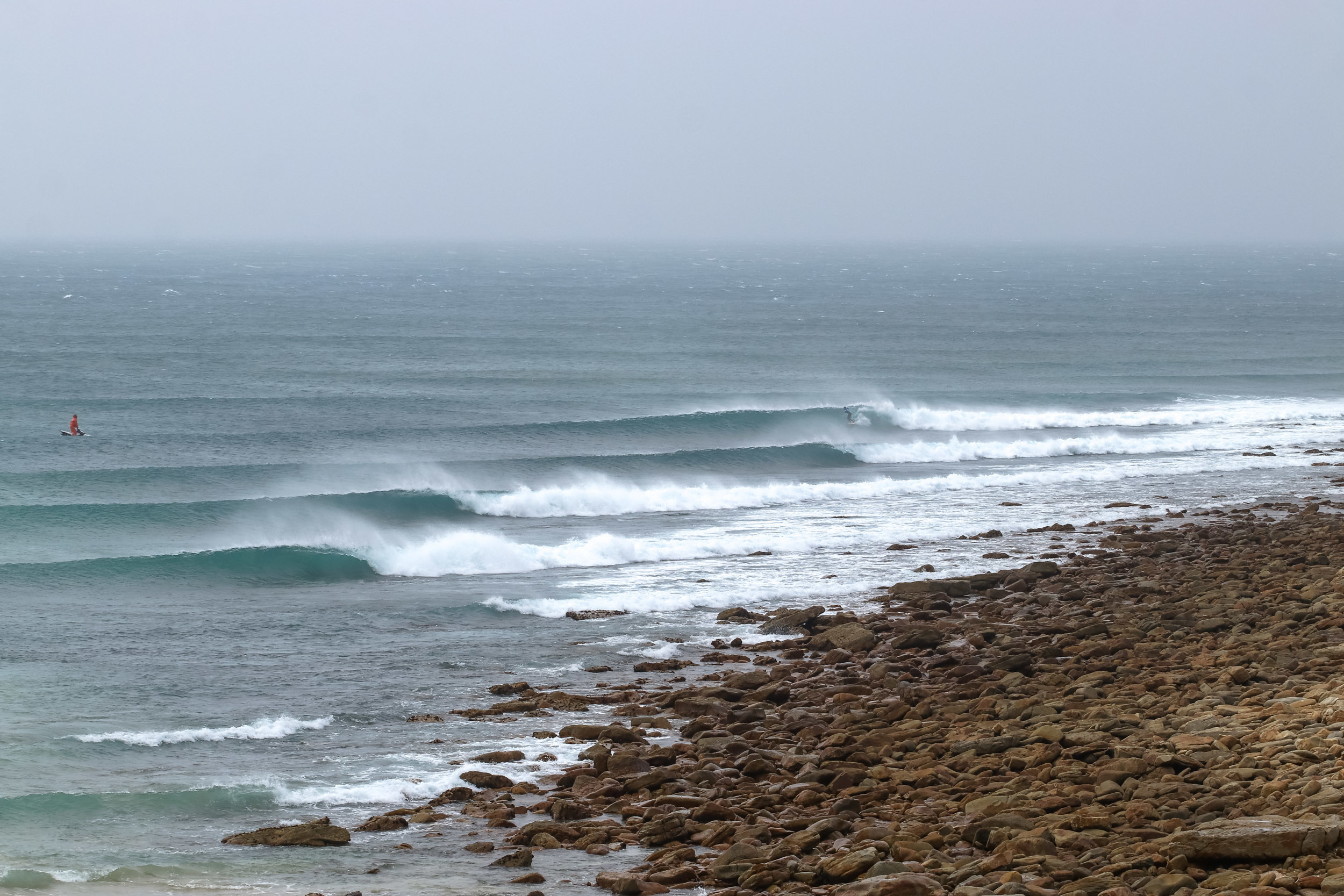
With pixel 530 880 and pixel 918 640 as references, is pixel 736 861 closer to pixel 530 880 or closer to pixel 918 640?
pixel 530 880

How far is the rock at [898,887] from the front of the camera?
11.5m

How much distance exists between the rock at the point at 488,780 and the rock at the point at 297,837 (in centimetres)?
199

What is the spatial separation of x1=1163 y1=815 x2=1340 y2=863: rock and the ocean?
639cm

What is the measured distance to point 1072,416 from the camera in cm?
5431

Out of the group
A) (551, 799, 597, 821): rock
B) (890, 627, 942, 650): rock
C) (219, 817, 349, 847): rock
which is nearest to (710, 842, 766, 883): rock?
(551, 799, 597, 821): rock

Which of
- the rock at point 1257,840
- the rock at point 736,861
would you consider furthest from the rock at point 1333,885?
the rock at point 736,861

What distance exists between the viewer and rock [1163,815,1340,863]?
35.3 feet

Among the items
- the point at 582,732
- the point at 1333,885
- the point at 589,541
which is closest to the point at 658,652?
the point at 582,732

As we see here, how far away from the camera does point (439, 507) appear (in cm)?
3834

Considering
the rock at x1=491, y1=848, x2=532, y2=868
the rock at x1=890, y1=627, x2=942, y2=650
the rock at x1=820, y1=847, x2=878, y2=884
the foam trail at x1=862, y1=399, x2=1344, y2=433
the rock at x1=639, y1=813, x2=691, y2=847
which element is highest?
the foam trail at x1=862, y1=399, x2=1344, y2=433

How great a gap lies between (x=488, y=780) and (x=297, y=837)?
2.65m

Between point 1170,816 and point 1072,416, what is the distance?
4378 centimetres

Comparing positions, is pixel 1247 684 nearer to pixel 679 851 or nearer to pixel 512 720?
pixel 679 851

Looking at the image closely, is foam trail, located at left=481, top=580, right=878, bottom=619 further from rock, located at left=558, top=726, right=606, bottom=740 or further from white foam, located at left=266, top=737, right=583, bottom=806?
white foam, located at left=266, top=737, right=583, bottom=806
